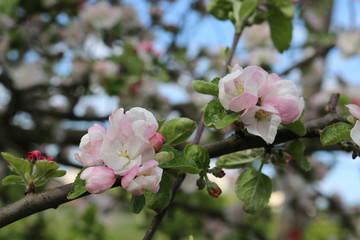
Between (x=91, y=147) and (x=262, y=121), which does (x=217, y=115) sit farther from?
(x=91, y=147)

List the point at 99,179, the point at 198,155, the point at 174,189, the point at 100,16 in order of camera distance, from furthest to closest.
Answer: the point at 100,16 → the point at 174,189 → the point at 198,155 → the point at 99,179

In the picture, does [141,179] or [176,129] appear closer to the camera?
[141,179]

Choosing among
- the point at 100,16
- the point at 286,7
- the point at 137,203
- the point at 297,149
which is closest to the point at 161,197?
the point at 137,203

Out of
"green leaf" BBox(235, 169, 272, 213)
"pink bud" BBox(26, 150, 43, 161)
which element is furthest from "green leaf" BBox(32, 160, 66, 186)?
"green leaf" BBox(235, 169, 272, 213)

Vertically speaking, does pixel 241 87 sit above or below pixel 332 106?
above

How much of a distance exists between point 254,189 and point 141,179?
1.00 feet

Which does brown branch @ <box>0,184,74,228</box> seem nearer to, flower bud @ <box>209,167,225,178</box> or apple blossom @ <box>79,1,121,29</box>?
flower bud @ <box>209,167,225,178</box>

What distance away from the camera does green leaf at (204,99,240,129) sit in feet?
2.32

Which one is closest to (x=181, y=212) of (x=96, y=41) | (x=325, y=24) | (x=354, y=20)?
(x=96, y=41)

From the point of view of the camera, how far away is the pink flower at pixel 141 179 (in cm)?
64

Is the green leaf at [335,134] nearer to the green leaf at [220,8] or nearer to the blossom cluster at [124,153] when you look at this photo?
the blossom cluster at [124,153]

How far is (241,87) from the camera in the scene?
2.38 feet

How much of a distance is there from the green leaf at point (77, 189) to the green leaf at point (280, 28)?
72 centimetres

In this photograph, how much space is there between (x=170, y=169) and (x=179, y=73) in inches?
98.3
